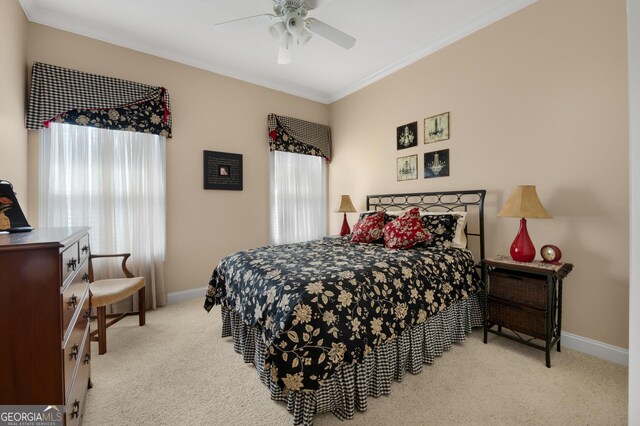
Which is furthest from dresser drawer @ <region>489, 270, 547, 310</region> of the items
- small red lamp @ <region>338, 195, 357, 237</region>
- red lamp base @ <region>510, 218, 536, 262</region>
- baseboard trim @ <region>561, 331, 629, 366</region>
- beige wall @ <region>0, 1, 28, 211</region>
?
beige wall @ <region>0, 1, 28, 211</region>

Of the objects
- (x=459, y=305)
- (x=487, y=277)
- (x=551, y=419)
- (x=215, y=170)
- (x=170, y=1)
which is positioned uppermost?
(x=170, y=1)

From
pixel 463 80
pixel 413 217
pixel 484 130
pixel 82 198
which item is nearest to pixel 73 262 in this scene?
pixel 82 198

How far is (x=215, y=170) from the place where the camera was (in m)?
3.59

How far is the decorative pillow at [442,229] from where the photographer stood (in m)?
2.65

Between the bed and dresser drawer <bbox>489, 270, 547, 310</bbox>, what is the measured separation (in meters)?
0.20

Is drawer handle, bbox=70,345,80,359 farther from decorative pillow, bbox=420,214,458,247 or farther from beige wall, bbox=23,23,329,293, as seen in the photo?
decorative pillow, bbox=420,214,458,247

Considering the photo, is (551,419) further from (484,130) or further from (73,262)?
(73,262)

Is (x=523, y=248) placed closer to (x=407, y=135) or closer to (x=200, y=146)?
(x=407, y=135)

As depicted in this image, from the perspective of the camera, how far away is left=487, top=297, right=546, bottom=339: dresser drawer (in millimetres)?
2037

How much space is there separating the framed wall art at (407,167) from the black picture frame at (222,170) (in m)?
2.11

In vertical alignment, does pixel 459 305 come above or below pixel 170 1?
below

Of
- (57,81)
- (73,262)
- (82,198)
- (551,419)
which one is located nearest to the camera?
(73,262)

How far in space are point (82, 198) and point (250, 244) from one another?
6.21 feet

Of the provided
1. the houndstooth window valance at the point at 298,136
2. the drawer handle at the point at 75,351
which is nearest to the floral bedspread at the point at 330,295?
the drawer handle at the point at 75,351
